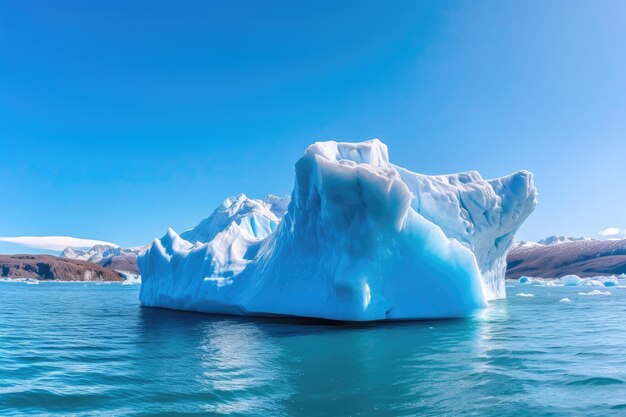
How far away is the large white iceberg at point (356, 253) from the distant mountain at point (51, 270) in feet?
242

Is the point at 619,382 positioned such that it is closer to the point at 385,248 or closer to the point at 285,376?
the point at 285,376

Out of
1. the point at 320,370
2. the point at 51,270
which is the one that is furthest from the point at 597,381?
the point at 51,270

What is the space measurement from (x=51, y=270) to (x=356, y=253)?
3305 inches

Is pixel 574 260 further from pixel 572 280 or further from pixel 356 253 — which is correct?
pixel 356 253

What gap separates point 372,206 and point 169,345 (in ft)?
20.1

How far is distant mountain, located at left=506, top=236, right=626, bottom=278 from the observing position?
258 feet

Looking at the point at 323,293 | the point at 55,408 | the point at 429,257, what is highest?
the point at 429,257

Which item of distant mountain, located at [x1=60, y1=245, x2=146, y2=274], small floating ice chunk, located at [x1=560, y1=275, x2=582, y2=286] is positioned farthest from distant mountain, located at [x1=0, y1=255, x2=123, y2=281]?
small floating ice chunk, located at [x1=560, y1=275, x2=582, y2=286]

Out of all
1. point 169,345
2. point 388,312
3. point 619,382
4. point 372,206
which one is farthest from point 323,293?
point 619,382

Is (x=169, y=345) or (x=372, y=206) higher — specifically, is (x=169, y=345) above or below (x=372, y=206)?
below

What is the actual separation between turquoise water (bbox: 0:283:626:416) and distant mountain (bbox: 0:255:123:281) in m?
78.2

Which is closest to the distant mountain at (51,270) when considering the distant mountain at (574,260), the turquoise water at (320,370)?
the turquoise water at (320,370)

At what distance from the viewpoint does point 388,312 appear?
45.1 feet

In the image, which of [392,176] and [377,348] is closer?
[377,348]
